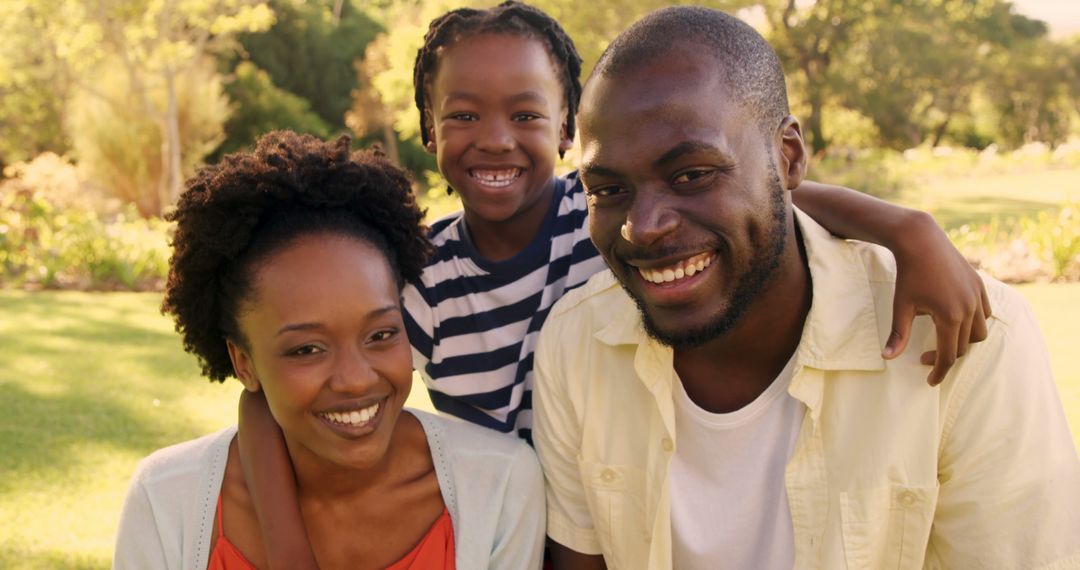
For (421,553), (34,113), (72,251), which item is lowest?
(421,553)

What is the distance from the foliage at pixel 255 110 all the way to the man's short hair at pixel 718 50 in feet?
61.4

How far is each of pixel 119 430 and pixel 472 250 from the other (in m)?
3.41

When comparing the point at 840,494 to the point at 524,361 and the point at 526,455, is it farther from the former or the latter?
the point at 524,361

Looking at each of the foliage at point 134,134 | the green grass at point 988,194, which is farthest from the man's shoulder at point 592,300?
the foliage at point 134,134

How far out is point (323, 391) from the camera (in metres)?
2.38

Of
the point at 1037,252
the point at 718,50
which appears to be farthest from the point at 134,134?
the point at 718,50

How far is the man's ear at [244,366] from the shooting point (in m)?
2.57

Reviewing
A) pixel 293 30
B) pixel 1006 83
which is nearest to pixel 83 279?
pixel 293 30

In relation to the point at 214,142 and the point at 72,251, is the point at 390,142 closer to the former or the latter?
the point at 214,142

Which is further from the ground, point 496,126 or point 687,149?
point 496,126

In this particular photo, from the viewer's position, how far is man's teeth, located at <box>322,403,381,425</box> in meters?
2.43

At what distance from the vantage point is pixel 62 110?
20719 mm

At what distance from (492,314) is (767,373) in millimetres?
1103

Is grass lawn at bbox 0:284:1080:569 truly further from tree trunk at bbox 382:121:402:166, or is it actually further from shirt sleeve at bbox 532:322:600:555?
tree trunk at bbox 382:121:402:166
